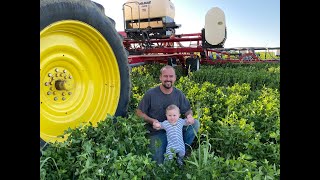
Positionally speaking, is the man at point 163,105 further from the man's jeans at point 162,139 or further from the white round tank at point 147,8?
the white round tank at point 147,8

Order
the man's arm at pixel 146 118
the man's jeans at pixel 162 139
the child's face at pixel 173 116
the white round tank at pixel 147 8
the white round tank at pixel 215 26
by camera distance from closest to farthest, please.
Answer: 1. the man's jeans at pixel 162 139
2. the child's face at pixel 173 116
3. the man's arm at pixel 146 118
4. the white round tank at pixel 215 26
5. the white round tank at pixel 147 8

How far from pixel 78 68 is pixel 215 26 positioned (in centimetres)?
649

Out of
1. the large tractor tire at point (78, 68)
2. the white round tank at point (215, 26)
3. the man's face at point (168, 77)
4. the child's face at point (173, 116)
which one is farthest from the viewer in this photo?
the white round tank at point (215, 26)

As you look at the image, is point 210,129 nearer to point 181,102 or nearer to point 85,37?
point 181,102

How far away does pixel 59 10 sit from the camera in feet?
8.67

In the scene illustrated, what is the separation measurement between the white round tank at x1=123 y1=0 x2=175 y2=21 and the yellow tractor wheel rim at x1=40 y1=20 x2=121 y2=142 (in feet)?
31.1

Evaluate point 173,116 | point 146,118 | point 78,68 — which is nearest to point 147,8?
point 146,118

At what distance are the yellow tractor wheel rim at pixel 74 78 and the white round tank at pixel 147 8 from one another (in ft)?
31.1

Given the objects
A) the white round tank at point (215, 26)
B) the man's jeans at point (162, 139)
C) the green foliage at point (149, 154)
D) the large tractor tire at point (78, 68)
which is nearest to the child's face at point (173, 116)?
the man's jeans at point (162, 139)

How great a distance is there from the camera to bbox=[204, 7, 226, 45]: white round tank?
901 cm

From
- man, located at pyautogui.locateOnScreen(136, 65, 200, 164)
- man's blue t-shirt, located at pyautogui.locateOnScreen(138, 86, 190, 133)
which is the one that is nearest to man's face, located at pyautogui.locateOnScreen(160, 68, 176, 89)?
man, located at pyautogui.locateOnScreen(136, 65, 200, 164)

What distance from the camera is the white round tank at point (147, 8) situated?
12.4 m
